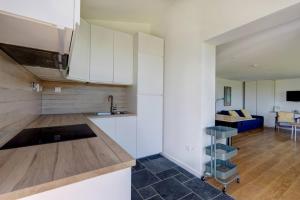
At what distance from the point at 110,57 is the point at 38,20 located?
223 cm

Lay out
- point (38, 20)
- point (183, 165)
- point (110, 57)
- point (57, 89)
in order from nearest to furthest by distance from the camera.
Answer: point (38, 20) < point (183, 165) < point (57, 89) < point (110, 57)

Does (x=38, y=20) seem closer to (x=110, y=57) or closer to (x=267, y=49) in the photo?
(x=110, y=57)

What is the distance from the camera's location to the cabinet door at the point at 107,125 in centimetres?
242

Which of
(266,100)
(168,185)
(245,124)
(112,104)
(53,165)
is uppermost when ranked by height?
(266,100)

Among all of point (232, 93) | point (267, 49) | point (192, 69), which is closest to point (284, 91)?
point (232, 93)

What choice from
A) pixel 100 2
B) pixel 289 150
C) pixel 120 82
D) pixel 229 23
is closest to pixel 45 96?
pixel 120 82

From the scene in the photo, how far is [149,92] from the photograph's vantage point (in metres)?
2.84

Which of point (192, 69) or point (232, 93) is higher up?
point (192, 69)

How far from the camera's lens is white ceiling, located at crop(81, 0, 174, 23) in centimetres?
244

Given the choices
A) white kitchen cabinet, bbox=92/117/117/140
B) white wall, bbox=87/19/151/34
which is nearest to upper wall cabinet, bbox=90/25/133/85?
white wall, bbox=87/19/151/34

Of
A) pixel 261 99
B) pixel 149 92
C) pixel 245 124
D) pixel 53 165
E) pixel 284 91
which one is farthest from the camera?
pixel 261 99

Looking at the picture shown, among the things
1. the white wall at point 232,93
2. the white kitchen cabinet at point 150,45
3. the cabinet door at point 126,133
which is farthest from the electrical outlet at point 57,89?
the white wall at point 232,93

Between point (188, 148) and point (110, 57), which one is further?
point (110, 57)

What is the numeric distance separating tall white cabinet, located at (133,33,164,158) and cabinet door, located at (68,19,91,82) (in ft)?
2.76
